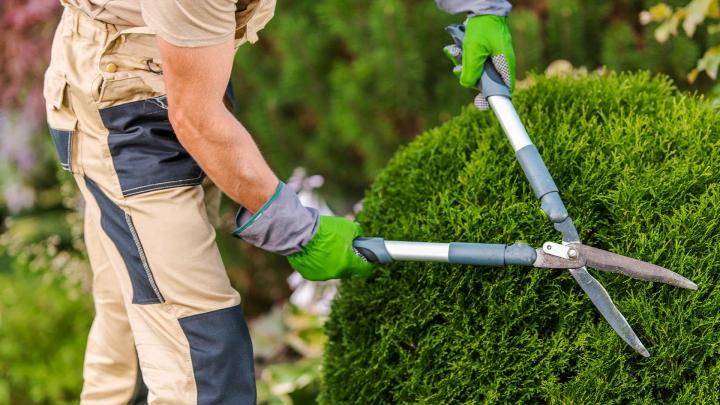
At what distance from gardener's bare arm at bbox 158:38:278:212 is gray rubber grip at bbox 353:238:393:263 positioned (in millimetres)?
259

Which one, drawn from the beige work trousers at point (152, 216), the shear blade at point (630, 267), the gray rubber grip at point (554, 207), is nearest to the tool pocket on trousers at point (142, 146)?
the beige work trousers at point (152, 216)

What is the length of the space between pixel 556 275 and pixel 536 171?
0.27 metres

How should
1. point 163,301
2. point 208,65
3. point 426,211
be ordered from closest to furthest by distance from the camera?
point 208,65, point 163,301, point 426,211

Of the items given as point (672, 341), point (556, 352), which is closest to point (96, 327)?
point (556, 352)

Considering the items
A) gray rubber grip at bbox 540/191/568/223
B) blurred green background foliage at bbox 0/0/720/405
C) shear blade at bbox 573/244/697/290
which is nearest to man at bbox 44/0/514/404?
gray rubber grip at bbox 540/191/568/223

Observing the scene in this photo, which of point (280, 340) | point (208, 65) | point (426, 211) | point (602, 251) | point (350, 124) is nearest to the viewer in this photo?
point (208, 65)

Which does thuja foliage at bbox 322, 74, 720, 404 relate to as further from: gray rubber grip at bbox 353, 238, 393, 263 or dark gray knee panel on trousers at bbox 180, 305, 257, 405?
dark gray knee panel on trousers at bbox 180, 305, 257, 405

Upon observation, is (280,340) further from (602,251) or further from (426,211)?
(602,251)

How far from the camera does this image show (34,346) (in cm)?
401

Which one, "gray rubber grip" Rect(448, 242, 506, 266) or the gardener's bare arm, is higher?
the gardener's bare arm

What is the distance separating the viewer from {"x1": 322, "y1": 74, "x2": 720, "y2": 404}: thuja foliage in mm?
1954

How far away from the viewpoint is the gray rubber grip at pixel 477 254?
1944mm

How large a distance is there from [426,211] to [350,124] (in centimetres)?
165

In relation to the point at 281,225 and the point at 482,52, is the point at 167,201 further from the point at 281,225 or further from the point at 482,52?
the point at 482,52
